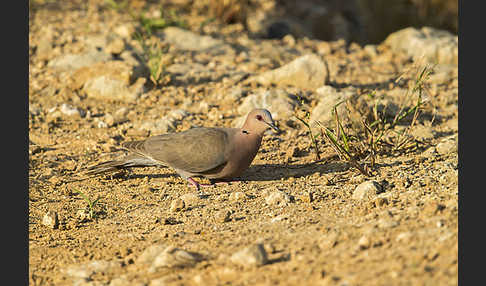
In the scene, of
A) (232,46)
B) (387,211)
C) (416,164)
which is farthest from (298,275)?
(232,46)

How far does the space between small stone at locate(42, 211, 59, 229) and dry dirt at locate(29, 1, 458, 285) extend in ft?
0.11

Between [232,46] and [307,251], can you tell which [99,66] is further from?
[307,251]

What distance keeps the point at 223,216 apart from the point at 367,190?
1069 millimetres

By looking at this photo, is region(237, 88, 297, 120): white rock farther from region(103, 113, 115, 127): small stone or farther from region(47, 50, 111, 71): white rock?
region(47, 50, 111, 71): white rock

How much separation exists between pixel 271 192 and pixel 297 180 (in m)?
0.42

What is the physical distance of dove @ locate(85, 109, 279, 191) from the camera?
504 cm

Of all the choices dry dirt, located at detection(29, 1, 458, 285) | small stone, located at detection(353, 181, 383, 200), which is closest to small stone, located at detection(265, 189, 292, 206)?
dry dirt, located at detection(29, 1, 458, 285)

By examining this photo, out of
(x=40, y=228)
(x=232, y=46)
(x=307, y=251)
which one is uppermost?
(x=232, y=46)

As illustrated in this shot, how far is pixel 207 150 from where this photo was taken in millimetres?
5094

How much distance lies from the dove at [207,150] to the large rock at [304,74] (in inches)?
83.3

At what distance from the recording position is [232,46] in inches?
333

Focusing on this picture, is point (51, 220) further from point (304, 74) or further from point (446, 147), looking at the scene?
point (304, 74)

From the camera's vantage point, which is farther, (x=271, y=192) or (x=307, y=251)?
(x=271, y=192)

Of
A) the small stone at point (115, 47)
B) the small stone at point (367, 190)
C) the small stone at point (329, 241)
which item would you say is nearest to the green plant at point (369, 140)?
the small stone at point (367, 190)
